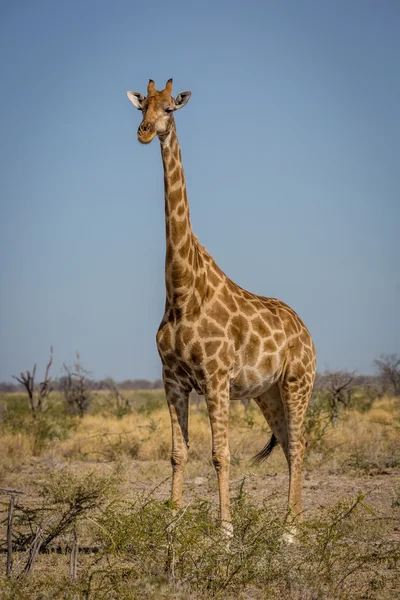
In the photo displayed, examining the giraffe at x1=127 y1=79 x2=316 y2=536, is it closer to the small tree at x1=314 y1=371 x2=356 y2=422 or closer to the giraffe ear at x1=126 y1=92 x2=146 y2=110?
the giraffe ear at x1=126 y1=92 x2=146 y2=110

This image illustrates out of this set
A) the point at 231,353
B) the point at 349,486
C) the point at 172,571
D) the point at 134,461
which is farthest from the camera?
the point at 134,461

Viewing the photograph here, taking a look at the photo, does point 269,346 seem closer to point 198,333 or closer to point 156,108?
point 198,333

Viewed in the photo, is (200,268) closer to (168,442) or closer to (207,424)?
(168,442)

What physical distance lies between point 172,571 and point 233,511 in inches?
56.7

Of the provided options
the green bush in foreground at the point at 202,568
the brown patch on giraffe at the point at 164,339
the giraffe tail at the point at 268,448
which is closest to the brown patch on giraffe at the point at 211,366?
the brown patch on giraffe at the point at 164,339

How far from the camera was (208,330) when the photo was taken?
637 centimetres

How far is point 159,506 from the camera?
4.87 metres

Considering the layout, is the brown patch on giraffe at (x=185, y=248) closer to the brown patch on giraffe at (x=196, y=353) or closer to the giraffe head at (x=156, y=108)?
the brown patch on giraffe at (x=196, y=353)

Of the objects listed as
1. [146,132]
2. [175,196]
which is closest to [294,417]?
[175,196]

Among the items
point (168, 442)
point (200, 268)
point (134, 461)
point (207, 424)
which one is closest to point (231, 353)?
point (200, 268)

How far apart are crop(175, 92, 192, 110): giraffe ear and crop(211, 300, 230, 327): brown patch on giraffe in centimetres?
186

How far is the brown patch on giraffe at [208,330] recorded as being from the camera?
6.32m

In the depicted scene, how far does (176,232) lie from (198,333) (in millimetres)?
957

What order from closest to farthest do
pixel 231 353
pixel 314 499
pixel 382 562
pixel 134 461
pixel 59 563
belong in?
pixel 382 562 → pixel 59 563 → pixel 231 353 → pixel 314 499 → pixel 134 461
